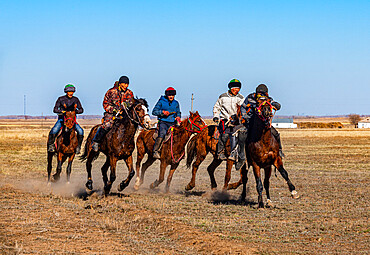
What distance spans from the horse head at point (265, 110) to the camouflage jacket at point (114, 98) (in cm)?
330

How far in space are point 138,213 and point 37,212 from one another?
6.59 ft

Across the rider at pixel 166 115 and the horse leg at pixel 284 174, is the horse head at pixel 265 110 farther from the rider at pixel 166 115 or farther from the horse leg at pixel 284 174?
the rider at pixel 166 115

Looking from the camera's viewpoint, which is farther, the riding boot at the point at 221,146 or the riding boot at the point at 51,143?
the riding boot at the point at 51,143

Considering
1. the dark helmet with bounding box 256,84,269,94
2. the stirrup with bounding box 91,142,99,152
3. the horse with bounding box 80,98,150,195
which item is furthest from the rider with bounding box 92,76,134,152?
the dark helmet with bounding box 256,84,269,94

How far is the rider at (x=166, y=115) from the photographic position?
1420 cm

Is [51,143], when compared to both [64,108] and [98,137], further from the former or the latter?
[98,137]

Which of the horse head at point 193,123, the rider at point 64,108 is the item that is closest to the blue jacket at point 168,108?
the horse head at point 193,123

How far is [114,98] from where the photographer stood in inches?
503

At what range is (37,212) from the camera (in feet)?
34.2

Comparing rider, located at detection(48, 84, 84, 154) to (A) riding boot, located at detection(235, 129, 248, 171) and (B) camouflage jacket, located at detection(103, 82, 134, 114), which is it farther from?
(A) riding boot, located at detection(235, 129, 248, 171)

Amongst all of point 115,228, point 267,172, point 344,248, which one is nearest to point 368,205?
point 267,172

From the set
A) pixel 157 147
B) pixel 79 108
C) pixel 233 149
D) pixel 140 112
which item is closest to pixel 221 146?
pixel 233 149

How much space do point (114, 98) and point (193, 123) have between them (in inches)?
90.2

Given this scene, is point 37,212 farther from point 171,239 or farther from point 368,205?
point 368,205
